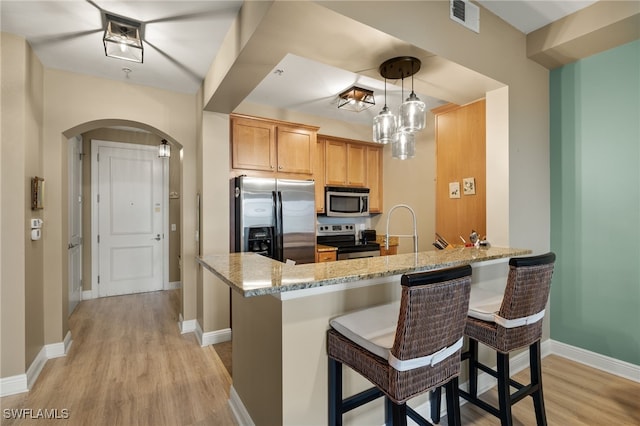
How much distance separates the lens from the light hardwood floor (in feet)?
6.41

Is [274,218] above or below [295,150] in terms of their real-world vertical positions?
below

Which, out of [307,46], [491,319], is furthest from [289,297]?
[307,46]

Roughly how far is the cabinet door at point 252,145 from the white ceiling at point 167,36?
0.40 meters

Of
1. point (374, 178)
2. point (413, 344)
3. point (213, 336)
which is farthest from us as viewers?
point (374, 178)

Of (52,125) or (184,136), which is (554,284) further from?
(52,125)

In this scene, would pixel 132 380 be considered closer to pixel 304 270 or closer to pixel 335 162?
pixel 304 270

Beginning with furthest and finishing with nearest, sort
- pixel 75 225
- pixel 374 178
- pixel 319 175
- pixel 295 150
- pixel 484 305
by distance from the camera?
Answer: pixel 374 178
pixel 319 175
pixel 75 225
pixel 295 150
pixel 484 305

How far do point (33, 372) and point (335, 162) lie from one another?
149 inches

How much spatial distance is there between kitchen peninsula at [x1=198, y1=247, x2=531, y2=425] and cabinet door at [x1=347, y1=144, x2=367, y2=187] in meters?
2.85

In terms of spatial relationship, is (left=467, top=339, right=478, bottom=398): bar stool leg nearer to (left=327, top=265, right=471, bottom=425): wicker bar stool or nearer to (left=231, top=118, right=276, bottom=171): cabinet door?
(left=327, top=265, right=471, bottom=425): wicker bar stool

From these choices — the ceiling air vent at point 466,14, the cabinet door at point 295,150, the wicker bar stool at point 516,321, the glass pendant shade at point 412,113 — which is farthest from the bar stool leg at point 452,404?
the cabinet door at point 295,150

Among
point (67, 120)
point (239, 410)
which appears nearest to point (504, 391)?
point (239, 410)

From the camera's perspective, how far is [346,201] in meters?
4.41

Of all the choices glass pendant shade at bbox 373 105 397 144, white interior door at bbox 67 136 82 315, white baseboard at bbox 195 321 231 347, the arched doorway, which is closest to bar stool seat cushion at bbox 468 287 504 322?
glass pendant shade at bbox 373 105 397 144
